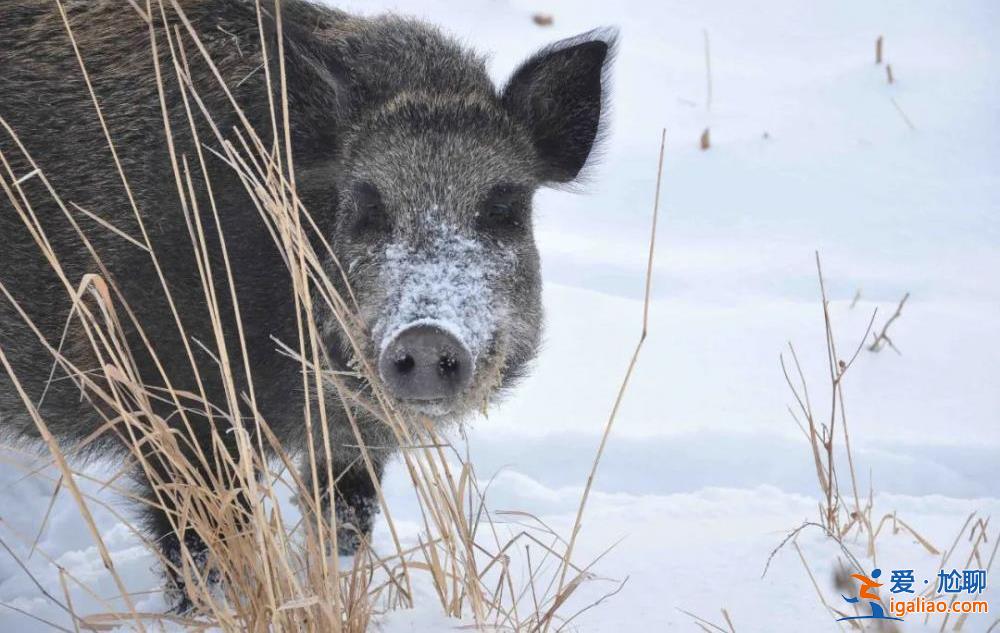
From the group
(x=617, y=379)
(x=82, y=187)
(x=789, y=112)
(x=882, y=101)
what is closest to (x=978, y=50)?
(x=882, y=101)

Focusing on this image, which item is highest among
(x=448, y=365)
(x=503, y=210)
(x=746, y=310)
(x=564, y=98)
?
(x=564, y=98)

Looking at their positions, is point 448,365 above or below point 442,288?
below

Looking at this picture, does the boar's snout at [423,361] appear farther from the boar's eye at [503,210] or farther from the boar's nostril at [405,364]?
the boar's eye at [503,210]

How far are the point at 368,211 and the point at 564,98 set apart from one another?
73 cm

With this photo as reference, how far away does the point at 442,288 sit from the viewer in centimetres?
276

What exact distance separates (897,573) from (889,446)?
5.67 ft

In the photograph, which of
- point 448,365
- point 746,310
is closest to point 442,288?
point 448,365

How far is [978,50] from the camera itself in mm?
8484

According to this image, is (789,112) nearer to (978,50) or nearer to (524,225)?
(978,50)

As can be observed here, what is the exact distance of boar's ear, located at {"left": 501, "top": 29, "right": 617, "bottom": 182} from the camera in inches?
129

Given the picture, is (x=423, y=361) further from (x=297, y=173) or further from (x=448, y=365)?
(x=297, y=173)

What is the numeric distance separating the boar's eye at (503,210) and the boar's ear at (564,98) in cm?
23

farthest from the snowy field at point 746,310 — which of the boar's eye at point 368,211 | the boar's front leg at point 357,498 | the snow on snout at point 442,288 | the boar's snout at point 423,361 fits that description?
the boar's eye at point 368,211

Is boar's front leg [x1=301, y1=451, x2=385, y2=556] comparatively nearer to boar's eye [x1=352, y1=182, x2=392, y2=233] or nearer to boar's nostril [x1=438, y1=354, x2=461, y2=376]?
boar's eye [x1=352, y1=182, x2=392, y2=233]
